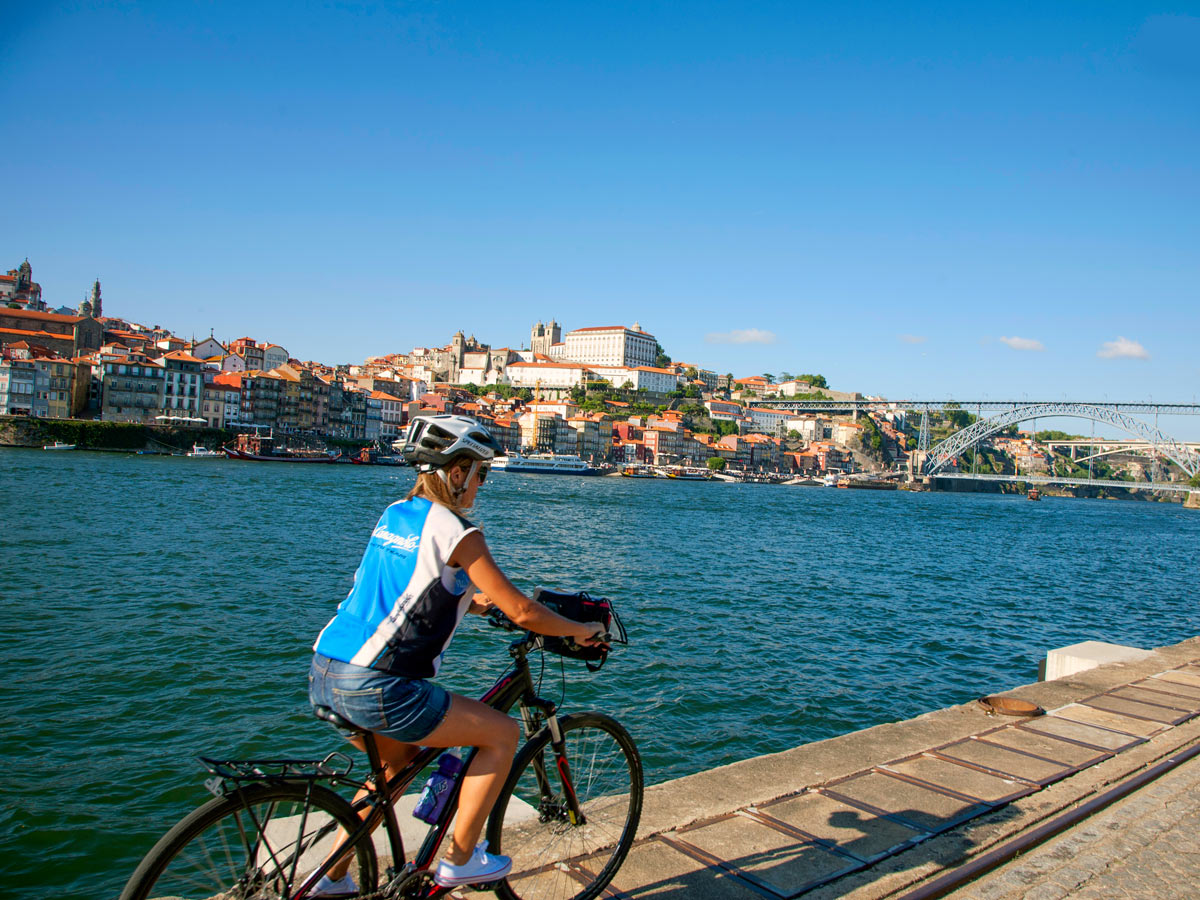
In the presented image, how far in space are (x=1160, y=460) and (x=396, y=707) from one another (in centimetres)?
20103

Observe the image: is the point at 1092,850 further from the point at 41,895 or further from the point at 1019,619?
the point at 1019,619

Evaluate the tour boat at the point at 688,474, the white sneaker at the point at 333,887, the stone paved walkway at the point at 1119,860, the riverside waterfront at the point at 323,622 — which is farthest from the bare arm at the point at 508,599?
the tour boat at the point at 688,474

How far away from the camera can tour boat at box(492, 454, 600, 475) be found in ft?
348

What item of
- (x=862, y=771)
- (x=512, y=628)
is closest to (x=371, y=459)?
(x=862, y=771)

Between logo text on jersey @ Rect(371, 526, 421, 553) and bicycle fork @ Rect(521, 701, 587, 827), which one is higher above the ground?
logo text on jersey @ Rect(371, 526, 421, 553)

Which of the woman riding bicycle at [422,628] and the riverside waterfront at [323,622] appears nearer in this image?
the woman riding bicycle at [422,628]

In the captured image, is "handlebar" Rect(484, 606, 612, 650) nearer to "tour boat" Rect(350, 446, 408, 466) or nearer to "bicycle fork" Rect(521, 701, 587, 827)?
"bicycle fork" Rect(521, 701, 587, 827)

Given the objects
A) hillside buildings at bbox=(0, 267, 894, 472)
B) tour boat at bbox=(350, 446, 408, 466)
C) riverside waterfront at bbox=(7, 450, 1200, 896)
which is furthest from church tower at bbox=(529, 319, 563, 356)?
riverside waterfront at bbox=(7, 450, 1200, 896)

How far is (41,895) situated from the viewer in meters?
4.89

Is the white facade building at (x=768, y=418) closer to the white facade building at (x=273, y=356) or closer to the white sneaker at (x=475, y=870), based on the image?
the white facade building at (x=273, y=356)

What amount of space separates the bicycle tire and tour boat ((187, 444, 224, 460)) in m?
82.1

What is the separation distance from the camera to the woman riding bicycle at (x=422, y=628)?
230 cm

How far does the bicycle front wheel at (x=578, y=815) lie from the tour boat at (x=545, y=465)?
102 metres

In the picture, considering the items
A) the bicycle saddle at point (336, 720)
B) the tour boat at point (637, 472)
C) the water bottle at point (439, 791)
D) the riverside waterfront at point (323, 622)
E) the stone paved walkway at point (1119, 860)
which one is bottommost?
the riverside waterfront at point (323, 622)
